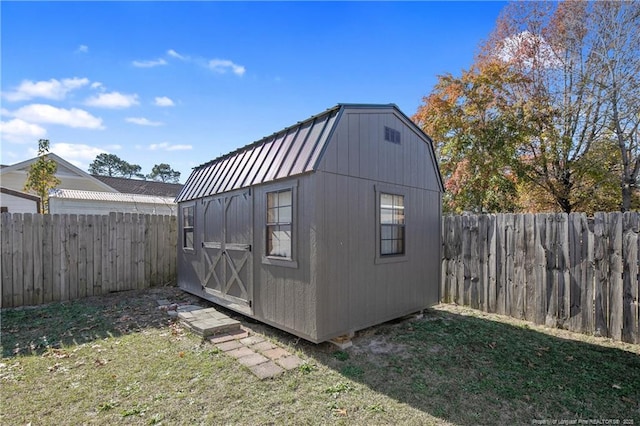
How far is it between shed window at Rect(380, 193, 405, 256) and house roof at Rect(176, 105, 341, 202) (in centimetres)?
142

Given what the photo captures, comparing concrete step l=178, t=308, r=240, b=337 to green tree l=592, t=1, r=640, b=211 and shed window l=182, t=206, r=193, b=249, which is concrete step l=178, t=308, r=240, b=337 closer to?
shed window l=182, t=206, r=193, b=249

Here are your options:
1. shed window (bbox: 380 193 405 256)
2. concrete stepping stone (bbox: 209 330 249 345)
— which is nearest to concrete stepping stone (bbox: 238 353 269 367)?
concrete stepping stone (bbox: 209 330 249 345)

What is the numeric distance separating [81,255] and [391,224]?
6.74 meters

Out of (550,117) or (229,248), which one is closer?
(229,248)

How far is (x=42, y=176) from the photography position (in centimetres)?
1274

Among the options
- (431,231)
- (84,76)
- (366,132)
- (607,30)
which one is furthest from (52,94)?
(607,30)

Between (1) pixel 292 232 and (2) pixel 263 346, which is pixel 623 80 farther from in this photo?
(2) pixel 263 346

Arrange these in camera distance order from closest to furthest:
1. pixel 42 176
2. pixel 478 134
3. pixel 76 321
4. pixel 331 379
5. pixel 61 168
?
1. pixel 331 379
2. pixel 76 321
3. pixel 478 134
4. pixel 42 176
5. pixel 61 168

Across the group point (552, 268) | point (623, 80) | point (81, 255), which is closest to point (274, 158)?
point (552, 268)

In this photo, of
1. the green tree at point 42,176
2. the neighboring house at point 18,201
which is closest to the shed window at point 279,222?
the neighboring house at point 18,201

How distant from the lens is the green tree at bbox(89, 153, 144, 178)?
37.8m

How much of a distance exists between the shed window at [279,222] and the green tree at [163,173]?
4137 cm

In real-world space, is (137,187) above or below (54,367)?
above

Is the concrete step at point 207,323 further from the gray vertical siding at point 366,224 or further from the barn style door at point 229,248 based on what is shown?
the gray vertical siding at point 366,224
